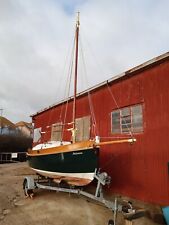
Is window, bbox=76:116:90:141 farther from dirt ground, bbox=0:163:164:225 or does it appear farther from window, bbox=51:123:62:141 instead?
dirt ground, bbox=0:163:164:225

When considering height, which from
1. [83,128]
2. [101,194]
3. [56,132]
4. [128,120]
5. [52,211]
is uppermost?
[128,120]

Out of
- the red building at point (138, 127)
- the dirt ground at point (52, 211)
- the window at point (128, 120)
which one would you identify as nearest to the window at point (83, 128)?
the red building at point (138, 127)

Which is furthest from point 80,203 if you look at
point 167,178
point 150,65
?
point 150,65

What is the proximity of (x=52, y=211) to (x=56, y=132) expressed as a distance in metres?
8.45

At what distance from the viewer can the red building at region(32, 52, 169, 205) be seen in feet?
30.0

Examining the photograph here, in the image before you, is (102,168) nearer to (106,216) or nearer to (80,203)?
(80,203)

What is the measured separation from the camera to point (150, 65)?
33.3 feet

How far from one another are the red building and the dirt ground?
1.60 metres

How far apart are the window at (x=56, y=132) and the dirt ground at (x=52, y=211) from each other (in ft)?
18.5

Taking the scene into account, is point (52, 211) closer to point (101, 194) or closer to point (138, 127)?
point (101, 194)

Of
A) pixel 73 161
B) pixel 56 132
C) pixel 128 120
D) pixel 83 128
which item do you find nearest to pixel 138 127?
pixel 128 120

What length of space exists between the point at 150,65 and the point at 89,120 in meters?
4.98

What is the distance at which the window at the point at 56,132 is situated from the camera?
16188 millimetres

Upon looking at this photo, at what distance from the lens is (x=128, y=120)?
10859mm
